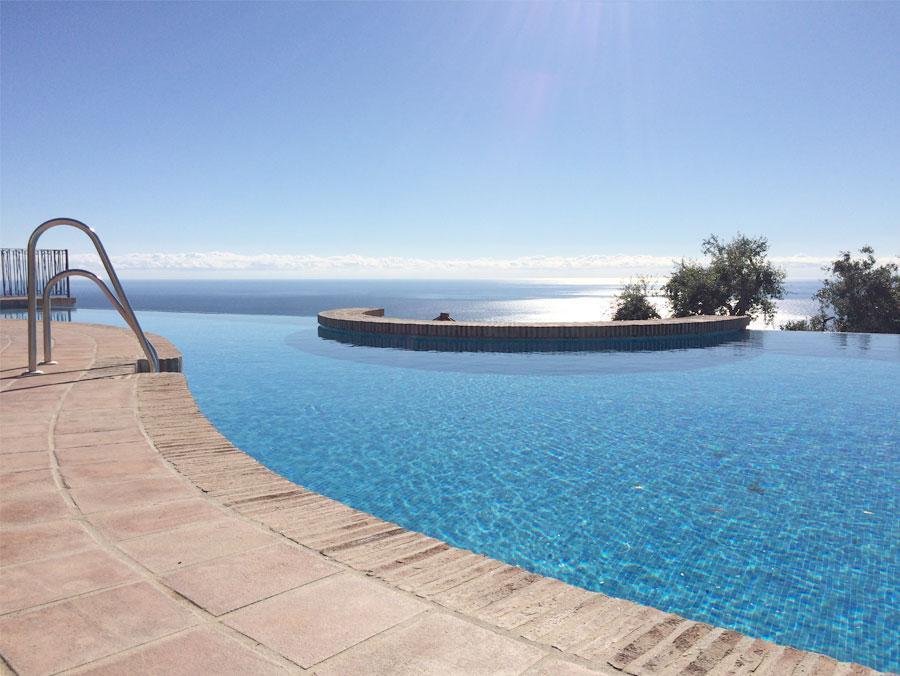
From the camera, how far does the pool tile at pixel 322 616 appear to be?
2.18m

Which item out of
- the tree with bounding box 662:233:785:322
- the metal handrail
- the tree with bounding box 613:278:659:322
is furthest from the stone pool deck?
the tree with bounding box 662:233:785:322

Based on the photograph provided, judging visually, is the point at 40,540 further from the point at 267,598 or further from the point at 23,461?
the point at 23,461

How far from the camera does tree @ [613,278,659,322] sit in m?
24.3

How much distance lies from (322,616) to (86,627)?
946 millimetres

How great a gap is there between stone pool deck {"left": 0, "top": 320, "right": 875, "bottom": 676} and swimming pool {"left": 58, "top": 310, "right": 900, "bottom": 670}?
5.87ft

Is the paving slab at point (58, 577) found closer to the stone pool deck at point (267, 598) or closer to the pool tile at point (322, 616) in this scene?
the stone pool deck at point (267, 598)

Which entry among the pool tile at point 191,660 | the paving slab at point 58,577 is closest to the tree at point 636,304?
the paving slab at point 58,577

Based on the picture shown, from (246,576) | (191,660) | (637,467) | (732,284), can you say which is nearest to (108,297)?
(246,576)

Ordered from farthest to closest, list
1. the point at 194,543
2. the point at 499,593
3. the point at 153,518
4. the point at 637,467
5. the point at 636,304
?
the point at 636,304, the point at 637,467, the point at 153,518, the point at 194,543, the point at 499,593

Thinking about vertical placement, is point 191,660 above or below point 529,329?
below

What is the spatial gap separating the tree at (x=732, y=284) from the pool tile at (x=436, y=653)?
25786 mm

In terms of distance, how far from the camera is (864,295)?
1113 inches

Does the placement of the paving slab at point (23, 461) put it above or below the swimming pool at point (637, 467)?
above

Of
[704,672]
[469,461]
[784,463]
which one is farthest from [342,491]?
[784,463]
